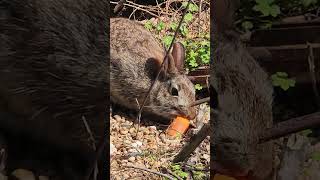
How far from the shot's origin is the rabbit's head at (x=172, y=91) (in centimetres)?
444

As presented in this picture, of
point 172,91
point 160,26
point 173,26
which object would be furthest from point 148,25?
point 172,91

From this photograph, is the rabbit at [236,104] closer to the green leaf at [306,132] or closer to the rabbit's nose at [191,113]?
the green leaf at [306,132]

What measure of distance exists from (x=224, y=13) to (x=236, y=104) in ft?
1.11

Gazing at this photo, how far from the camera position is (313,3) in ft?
6.77

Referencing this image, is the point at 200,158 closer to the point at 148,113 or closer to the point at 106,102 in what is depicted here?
the point at 148,113

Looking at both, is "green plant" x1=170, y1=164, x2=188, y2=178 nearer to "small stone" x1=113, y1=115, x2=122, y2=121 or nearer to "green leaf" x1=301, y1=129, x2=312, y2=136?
"small stone" x1=113, y1=115, x2=122, y2=121

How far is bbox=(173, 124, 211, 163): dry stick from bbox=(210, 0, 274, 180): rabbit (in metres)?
0.80

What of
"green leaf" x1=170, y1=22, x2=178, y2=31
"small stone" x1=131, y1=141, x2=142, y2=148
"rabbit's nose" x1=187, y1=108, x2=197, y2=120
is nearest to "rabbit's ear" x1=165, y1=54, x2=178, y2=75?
"rabbit's nose" x1=187, y1=108, x2=197, y2=120

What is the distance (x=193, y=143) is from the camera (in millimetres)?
3182

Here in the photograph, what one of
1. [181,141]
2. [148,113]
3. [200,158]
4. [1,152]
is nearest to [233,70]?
[1,152]

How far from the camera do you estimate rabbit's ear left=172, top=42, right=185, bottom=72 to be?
4.25 metres

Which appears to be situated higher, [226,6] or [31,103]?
[226,6]

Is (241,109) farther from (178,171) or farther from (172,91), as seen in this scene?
(172,91)

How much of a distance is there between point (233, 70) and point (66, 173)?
725 millimetres
